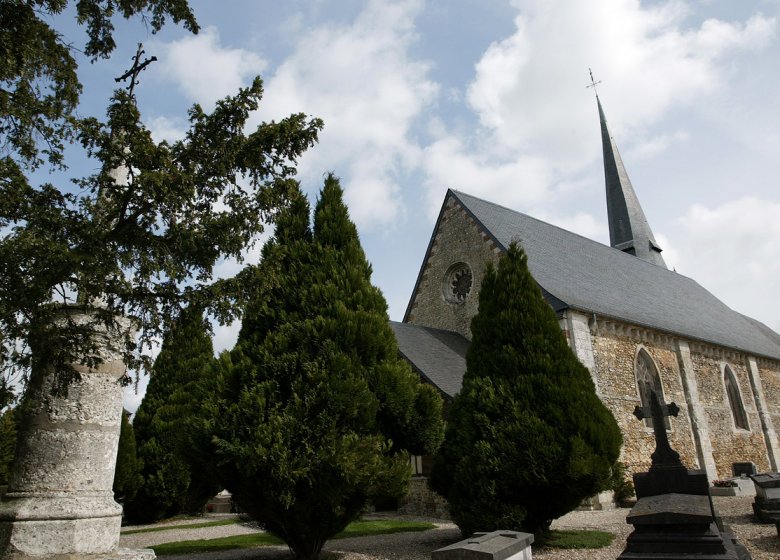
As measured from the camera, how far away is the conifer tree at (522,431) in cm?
738

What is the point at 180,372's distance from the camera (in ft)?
48.8

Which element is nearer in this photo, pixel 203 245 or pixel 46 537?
pixel 46 537

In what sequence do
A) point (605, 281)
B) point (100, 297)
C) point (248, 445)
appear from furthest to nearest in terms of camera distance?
1. point (605, 281)
2. point (248, 445)
3. point (100, 297)

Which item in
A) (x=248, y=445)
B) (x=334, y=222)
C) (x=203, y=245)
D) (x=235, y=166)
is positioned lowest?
(x=248, y=445)

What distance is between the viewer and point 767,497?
27.5ft

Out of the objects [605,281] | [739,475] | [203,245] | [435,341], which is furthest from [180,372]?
[739,475]

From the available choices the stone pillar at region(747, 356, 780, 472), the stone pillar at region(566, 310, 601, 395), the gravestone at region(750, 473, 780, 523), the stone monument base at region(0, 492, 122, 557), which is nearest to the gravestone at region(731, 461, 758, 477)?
the stone pillar at region(747, 356, 780, 472)

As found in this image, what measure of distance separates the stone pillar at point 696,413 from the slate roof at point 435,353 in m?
6.79

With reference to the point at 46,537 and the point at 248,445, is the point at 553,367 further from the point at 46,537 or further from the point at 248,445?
the point at 46,537

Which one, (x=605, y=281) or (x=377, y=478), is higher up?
(x=605, y=281)

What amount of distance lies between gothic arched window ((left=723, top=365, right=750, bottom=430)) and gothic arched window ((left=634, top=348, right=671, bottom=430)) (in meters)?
4.57

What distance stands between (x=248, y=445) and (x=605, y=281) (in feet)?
49.0

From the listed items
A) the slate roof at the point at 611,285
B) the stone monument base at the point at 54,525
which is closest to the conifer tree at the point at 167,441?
the stone monument base at the point at 54,525

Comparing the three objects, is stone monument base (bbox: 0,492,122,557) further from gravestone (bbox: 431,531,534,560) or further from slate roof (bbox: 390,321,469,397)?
slate roof (bbox: 390,321,469,397)
